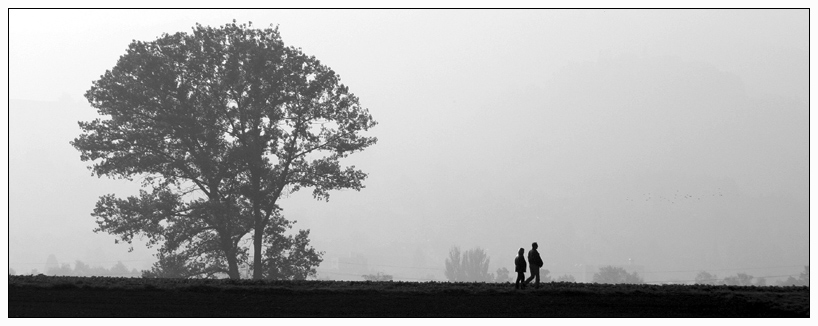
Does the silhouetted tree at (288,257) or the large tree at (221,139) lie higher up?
the large tree at (221,139)

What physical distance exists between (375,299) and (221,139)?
21.5m

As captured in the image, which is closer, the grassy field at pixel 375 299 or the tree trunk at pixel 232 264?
the grassy field at pixel 375 299

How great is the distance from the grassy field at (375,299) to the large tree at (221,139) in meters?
14.9

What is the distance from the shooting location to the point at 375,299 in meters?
23.4

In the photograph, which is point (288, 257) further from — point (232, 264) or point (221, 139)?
point (221, 139)

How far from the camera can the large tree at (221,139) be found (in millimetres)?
41688

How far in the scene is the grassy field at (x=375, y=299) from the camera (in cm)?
2072

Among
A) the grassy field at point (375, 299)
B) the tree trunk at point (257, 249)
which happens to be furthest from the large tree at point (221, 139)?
the grassy field at point (375, 299)

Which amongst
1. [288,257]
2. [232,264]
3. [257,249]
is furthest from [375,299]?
[232,264]

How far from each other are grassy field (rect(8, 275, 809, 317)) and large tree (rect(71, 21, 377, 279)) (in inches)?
586

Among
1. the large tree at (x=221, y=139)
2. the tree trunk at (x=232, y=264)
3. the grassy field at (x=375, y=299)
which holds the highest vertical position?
the large tree at (x=221, y=139)

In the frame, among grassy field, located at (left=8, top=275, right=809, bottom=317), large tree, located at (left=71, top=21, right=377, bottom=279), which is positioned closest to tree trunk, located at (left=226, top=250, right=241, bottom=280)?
large tree, located at (left=71, top=21, right=377, bottom=279)

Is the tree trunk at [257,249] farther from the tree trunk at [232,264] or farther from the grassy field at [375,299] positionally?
the grassy field at [375,299]

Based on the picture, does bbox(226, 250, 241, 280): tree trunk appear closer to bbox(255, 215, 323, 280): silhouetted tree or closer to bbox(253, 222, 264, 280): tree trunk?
bbox(253, 222, 264, 280): tree trunk
